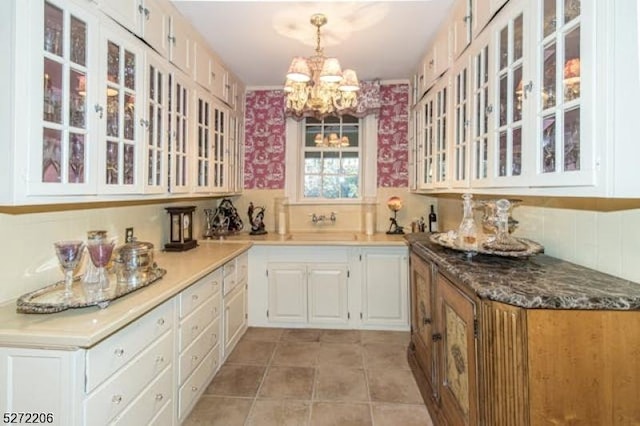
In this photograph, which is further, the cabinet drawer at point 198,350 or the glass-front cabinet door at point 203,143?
the glass-front cabinet door at point 203,143

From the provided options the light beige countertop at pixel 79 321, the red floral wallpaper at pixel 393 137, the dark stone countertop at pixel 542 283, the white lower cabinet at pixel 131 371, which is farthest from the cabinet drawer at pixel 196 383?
the red floral wallpaper at pixel 393 137

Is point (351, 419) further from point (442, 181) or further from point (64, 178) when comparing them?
point (64, 178)

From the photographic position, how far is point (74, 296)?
152cm

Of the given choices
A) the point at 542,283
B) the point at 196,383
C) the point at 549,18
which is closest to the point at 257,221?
the point at 196,383

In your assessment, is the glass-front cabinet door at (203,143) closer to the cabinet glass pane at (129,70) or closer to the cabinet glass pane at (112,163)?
the cabinet glass pane at (129,70)

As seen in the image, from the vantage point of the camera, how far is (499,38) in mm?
1723

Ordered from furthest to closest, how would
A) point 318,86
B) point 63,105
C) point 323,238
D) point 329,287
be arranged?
1. point 323,238
2. point 329,287
3. point 318,86
4. point 63,105

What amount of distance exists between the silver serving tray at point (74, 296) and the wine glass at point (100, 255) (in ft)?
0.12

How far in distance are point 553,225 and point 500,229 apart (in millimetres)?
272

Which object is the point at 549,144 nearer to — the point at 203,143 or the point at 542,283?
the point at 542,283

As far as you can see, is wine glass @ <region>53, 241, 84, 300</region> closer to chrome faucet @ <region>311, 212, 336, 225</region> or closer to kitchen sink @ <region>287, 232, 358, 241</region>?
kitchen sink @ <region>287, 232, 358, 241</region>

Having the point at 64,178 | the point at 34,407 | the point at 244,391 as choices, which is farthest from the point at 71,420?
the point at 244,391

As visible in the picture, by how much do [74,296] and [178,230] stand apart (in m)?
1.39

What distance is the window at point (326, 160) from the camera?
13.6 ft
